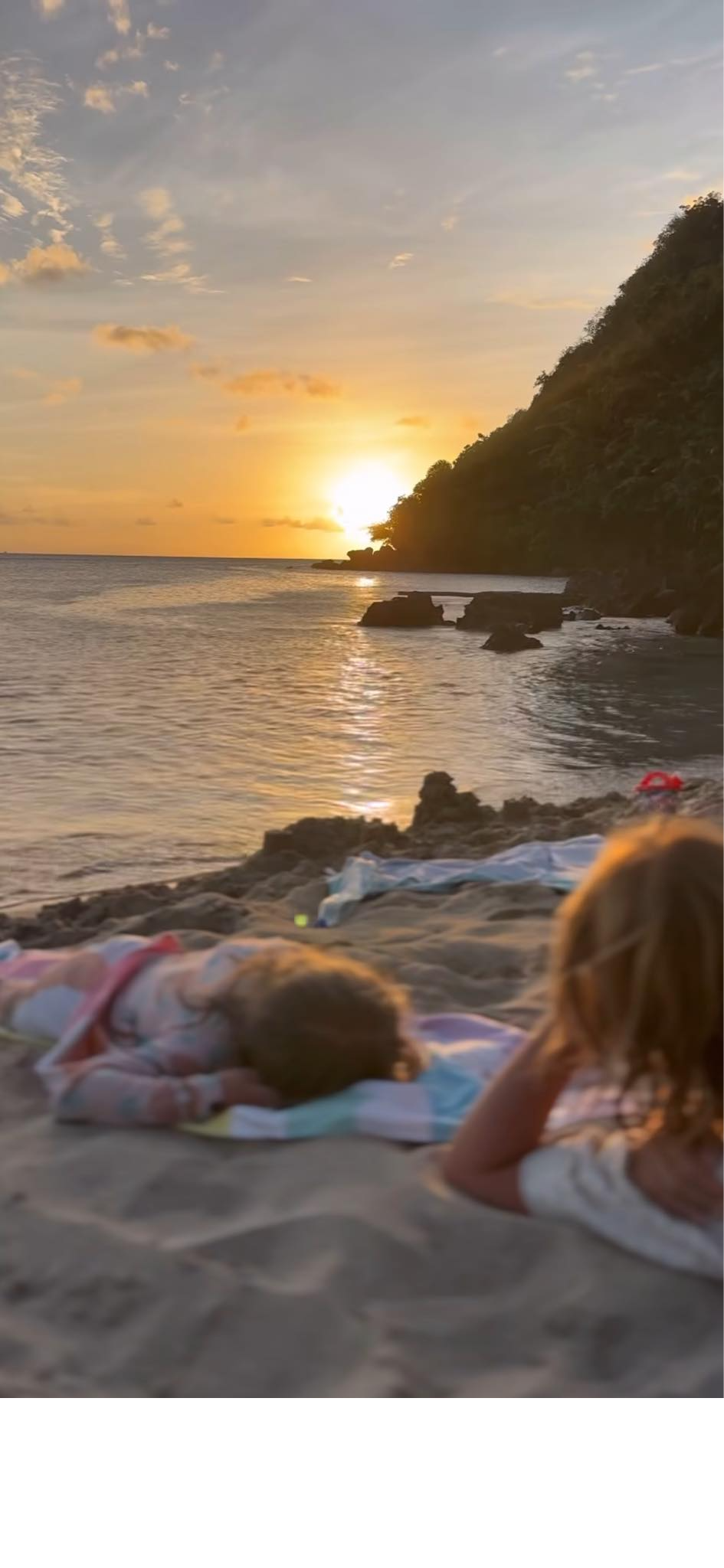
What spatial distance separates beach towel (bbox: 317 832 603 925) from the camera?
201 inches

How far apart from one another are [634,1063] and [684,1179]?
319 millimetres

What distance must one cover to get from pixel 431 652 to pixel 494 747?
54.3 feet

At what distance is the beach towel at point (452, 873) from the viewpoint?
510 centimetres

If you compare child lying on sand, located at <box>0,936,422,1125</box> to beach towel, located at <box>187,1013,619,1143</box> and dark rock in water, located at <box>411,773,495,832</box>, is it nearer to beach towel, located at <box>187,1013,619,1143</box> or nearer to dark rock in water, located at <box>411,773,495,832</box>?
beach towel, located at <box>187,1013,619,1143</box>

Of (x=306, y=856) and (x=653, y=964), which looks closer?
(x=653, y=964)

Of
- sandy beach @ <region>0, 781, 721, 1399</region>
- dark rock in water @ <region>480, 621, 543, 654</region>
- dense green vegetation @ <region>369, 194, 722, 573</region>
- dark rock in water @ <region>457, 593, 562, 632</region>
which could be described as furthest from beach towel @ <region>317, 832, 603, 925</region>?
dark rock in water @ <region>457, 593, 562, 632</region>

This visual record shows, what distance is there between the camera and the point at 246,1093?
279cm

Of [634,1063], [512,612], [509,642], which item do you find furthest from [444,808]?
[512,612]

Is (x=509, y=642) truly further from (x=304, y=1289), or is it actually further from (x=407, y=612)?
(x=304, y=1289)

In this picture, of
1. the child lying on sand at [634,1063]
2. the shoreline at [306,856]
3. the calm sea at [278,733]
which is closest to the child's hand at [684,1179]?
the child lying on sand at [634,1063]
